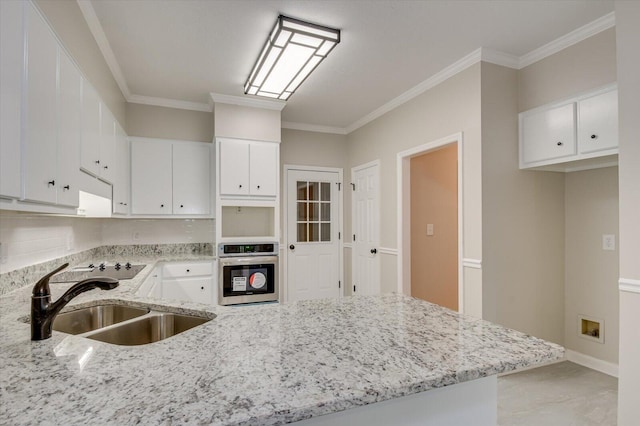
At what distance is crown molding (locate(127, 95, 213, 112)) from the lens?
3.69 meters

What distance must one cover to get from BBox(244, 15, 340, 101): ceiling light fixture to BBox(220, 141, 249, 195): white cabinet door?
25.5 inches

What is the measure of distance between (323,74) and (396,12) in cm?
105

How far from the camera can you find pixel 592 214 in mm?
2844

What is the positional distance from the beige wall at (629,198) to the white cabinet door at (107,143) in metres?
3.32

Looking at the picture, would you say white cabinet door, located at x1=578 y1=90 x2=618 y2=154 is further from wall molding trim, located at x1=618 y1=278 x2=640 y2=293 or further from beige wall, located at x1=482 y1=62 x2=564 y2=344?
wall molding trim, located at x1=618 y1=278 x2=640 y2=293

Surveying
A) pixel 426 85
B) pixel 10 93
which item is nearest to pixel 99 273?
pixel 10 93

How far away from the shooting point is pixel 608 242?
2.77 m

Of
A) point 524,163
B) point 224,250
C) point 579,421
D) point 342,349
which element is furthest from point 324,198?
point 342,349

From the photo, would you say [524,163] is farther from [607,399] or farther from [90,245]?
[90,245]

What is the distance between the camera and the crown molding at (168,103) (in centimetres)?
369

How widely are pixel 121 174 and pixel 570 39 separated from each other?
403 centimetres

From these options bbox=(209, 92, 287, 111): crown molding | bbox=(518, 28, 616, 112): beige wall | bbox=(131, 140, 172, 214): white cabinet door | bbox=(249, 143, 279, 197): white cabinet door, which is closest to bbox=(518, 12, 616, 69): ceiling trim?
bbox=(518, 28, 616, 112): beige wall

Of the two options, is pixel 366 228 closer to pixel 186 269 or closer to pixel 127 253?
pixel 186 269

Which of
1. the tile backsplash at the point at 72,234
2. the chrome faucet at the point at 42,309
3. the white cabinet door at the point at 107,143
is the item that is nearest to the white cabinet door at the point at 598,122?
the chrome faucet at the point at 42,309
